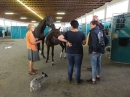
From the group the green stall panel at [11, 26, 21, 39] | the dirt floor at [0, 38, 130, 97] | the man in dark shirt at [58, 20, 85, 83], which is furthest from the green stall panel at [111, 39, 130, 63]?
the green stall panel at [11, 26, 21, 39]

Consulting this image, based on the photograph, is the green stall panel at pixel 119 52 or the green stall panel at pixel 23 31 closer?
the green stall panel at pixel 119 52

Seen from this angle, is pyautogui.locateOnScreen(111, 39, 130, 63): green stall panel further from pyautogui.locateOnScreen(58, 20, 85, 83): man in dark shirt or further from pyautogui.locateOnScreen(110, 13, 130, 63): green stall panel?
pyautogui.locateOnScreen(58, 20, 85, 83): man in dark shirt

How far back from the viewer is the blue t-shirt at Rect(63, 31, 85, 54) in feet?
9.87

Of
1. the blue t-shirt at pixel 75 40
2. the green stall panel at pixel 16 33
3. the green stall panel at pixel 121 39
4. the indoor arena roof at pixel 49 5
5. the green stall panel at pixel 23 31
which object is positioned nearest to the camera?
the blue t-shirt at pixel 75 40

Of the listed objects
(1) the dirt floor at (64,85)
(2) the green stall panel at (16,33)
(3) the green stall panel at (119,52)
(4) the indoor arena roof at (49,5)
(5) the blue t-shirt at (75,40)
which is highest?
(4) the indoor arena roof at (49,5)

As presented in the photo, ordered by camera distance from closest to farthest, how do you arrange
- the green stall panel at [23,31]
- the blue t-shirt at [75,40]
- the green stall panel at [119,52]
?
1. the blue t-shirt at [75,40]
2. the green stall panel at [119,52]
3. the green stall panel at [23,31]

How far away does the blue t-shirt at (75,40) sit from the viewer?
3008mm

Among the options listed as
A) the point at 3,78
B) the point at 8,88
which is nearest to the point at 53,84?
the point at 8,88

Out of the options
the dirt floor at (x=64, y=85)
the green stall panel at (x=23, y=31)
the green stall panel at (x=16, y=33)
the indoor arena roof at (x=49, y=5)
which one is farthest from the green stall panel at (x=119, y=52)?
the green stall panel at (x=16, y=33)

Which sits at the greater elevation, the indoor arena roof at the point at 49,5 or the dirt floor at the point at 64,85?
the indoor arena roof at the point at 49,5

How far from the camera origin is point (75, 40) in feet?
9.88

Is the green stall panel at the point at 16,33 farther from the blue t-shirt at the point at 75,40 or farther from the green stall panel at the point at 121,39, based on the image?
the blue t-shirt at the point at 75,40

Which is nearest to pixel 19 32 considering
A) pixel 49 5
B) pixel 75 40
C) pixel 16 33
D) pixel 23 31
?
pixel 16 33

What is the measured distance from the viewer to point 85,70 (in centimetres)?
434
